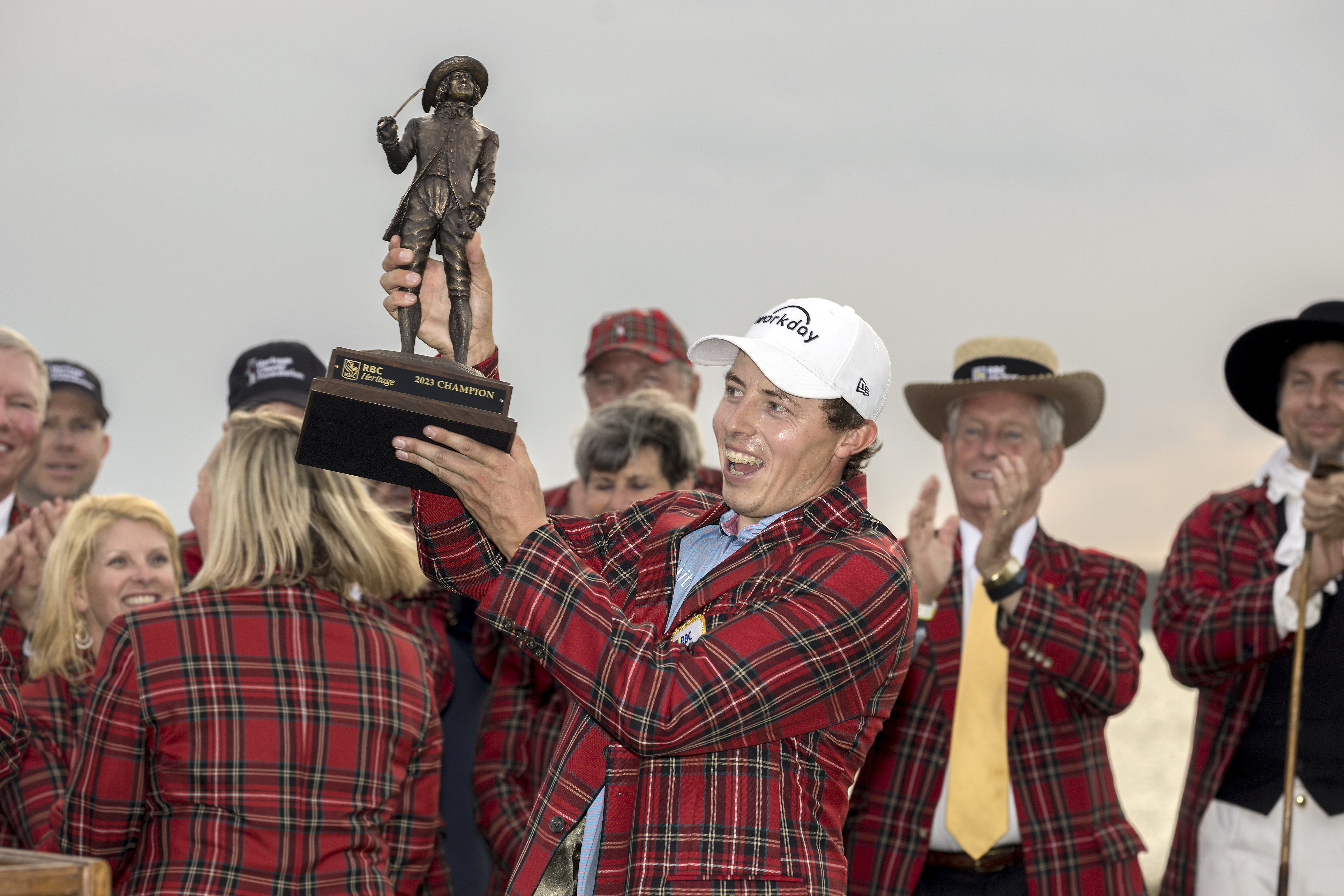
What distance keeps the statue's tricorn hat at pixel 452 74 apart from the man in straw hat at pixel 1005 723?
7.26 feet

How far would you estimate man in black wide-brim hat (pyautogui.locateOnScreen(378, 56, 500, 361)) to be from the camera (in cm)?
291

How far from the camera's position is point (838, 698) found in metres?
2.63

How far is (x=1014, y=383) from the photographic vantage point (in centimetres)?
495

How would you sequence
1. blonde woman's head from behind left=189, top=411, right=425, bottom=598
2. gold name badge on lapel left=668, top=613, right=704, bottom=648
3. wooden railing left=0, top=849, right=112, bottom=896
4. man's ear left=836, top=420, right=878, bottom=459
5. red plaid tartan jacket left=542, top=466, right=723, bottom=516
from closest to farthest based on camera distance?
wooden railing left=0, top=849, right=112, bottom=896, gold name badge on lapel left=668, top=613, right=704, bottom=648, man's ear left=836, top=420, right=878, bottom=459, blonde woman's head from behind left=189, top=411, right=425, bottom=598, red plaid tartan jacket left=542, top=466, right=723, bottom=516

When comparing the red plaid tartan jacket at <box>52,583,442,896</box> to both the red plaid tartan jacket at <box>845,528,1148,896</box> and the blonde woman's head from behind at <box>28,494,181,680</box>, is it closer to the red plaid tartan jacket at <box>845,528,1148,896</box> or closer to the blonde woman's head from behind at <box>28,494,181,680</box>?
the blonde woman's head from behind at <box>28,494,181,680</box>

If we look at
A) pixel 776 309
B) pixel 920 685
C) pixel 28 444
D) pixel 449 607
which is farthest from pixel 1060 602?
pixel 28 444

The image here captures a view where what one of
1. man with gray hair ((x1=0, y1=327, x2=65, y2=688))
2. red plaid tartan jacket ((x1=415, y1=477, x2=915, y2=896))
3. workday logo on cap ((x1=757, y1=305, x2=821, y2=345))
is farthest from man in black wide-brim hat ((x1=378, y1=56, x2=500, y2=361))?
man with gray hair ((x1=0, y1=327, x2=65, y2=688))

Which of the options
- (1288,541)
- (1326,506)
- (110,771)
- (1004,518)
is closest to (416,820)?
(110,771)

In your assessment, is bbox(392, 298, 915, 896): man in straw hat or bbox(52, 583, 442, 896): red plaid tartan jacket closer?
bbox(392, 298, 915, 896): man in straw hat

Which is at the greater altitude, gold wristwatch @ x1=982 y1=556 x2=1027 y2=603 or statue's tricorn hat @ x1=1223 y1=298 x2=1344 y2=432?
statue's tricorn hat @ x1=1223 y1=298 x2=1344 y2=432

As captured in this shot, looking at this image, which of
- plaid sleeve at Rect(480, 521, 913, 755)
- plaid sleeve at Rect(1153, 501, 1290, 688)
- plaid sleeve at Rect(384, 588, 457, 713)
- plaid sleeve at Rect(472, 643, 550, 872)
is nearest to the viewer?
plaid sleeve at Rect(480, 521, 913, 755)

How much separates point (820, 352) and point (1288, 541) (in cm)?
271

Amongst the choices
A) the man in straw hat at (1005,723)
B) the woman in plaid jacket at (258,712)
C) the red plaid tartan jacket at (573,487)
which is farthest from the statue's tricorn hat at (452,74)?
the red plaid tartan jacket at (573,487)

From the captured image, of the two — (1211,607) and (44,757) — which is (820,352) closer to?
(1211,607)
